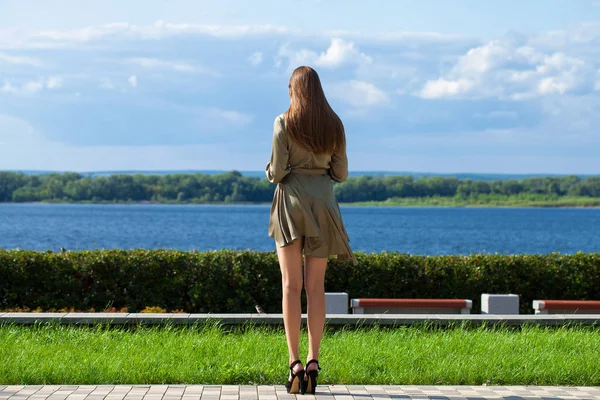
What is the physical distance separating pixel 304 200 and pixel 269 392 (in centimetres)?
133

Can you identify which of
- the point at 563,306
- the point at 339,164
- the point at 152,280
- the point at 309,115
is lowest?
the point at 563,306

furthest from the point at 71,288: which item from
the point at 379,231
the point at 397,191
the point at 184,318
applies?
the point at 397,191

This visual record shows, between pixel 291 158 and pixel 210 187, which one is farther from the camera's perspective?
pixel 210 187

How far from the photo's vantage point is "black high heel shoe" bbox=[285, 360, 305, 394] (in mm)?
5352

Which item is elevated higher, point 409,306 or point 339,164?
point 339,164

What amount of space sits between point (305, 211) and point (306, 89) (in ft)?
2.69

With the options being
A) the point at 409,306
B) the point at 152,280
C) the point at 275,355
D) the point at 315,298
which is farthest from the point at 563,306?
the point at 315,298

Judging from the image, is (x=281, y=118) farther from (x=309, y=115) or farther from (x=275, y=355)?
(x=275, y=355)

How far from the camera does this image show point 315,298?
5.54 metres

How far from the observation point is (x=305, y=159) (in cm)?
552

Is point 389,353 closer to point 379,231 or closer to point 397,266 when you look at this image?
point 397,266

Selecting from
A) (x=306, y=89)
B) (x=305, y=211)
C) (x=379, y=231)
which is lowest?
(x=379, y=231)

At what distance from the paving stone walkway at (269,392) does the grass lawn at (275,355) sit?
23cm

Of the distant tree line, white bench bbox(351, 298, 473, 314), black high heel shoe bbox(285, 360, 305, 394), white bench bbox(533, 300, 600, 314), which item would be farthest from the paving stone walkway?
the distant tree line
